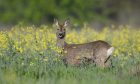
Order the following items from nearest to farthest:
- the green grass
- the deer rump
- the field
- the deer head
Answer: the green grass
the field
the deer rump
the deer head

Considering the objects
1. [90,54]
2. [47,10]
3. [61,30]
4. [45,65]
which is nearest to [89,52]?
[90,54]

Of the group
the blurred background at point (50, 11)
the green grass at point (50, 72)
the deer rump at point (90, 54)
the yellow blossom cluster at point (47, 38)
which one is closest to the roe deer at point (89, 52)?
the deer rump at point (90, 54)

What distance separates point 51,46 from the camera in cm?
1465

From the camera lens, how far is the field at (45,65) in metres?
12.2

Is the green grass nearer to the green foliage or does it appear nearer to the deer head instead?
the deer head

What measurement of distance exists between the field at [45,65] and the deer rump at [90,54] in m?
0.29

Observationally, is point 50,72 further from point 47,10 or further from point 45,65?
point 47,10

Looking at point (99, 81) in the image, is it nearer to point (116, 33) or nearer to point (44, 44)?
point (44, 44)

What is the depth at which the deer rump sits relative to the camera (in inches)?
585

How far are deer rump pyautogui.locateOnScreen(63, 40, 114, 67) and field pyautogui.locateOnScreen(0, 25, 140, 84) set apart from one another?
0.94ft

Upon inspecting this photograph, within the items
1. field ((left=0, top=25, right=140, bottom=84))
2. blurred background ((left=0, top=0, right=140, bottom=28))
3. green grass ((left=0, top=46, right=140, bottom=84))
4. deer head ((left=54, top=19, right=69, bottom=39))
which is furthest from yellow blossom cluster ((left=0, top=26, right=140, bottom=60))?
blurred background ((left=0, top=0, right=140, bottom=28))

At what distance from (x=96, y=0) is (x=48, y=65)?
87.3 ft

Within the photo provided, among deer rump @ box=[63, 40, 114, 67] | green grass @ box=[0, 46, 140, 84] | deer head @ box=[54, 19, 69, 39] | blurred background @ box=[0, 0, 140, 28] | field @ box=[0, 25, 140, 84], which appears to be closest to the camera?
green grass @ box=[0, 46, 140, 84]

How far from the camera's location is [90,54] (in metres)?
15.0
